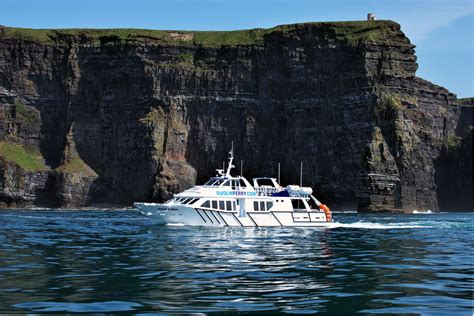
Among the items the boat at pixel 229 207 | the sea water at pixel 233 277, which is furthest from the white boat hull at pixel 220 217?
the sea water at pixel 233 277

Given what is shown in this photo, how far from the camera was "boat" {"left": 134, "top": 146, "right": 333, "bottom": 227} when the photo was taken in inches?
2803

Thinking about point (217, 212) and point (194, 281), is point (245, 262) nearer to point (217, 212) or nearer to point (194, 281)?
point (194, 281)

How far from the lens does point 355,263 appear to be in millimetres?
35812

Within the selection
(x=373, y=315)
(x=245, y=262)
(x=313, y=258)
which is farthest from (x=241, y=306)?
(x=313, y=258)

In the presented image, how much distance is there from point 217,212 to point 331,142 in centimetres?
13237

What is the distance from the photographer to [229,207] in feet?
237

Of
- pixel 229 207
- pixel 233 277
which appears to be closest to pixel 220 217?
pixel 229 207

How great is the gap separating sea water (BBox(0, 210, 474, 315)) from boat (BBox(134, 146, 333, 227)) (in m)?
21.5

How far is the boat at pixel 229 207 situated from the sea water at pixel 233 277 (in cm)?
2151

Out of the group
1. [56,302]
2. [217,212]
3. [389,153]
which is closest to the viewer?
[56,302]

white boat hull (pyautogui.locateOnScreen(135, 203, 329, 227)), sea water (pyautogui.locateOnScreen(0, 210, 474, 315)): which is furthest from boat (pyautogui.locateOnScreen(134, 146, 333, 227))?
sea water (pyautogui.locateOnScreen(0, 210, 474, 315))

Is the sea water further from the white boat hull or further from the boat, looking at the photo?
the boat

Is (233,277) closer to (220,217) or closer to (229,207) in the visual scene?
(220,217)

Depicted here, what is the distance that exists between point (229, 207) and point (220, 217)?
1555 mm
